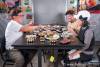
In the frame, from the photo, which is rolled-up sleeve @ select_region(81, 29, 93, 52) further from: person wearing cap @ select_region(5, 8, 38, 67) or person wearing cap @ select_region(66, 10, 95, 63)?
person wearing cap @ select_region(5, 8, 38, 67)

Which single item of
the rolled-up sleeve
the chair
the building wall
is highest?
the building wall

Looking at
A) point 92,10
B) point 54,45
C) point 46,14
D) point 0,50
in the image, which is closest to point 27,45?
point 54,45

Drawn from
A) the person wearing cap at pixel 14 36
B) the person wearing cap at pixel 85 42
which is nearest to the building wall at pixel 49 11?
the person wearing cap at pixel 14 36

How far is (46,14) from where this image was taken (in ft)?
18.9

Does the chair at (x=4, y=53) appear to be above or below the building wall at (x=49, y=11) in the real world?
below

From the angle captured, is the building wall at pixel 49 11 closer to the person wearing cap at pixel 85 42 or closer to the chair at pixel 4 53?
the chair at pixel 4 53

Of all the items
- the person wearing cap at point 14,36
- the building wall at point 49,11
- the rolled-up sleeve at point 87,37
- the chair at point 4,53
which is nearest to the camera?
the rolled-up sleeve at point 87,37

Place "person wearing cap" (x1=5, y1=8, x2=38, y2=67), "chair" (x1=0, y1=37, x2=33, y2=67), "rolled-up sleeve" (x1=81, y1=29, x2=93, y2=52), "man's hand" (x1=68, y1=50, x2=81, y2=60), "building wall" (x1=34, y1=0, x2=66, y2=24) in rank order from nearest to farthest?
1. "rolled-up sleeve" (x1=81, y1=29, x2=93, y2=52)
2. "man's hand" (x1=68, y1=50, x2=81, y2=60)
3. "person wearing cap" (x1=5, y1=8, x2=38, y2=67)
4. "chair" (x1=0, y1=37, x2=33, y2=67)
5. "building wall" (x1=34, y1=0, x2=66, y2=24)

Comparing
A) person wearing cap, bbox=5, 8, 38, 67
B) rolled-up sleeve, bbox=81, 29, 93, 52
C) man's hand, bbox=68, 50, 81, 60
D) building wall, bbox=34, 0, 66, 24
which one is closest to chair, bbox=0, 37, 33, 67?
person wearing cap, bbox=5, 8, 38, 67

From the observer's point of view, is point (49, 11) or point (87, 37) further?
point (49, 11)

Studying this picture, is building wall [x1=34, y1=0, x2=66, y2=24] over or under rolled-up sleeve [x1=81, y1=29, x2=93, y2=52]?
over

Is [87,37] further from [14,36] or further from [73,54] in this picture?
[14,36]

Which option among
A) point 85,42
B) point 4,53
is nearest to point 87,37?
Result: point 85,42

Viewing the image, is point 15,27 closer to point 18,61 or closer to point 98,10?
point 18,61
